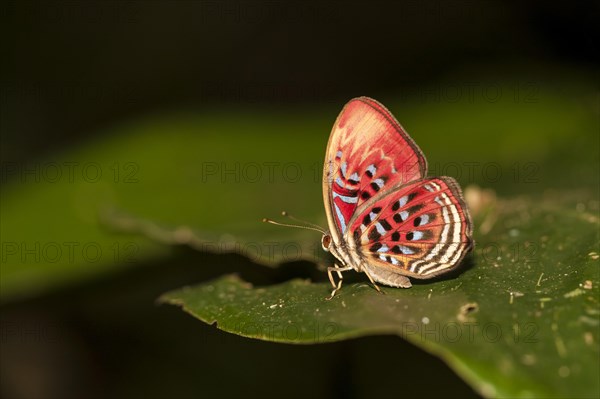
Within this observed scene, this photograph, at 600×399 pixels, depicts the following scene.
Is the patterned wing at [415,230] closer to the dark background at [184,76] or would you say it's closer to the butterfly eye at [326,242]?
the butterfly eye at [326,242]

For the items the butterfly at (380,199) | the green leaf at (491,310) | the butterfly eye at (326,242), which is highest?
the butterfly at (380,199)

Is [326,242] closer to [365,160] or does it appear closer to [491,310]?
[365,160]

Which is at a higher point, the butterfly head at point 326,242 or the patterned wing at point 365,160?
the patterned wing at point 365,160

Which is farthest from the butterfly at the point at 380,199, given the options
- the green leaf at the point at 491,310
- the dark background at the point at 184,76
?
the dark background at the point at 184,76

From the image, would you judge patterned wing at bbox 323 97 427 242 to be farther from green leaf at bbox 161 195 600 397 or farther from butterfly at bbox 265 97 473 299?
green leaf at bbox 161 195 600 397

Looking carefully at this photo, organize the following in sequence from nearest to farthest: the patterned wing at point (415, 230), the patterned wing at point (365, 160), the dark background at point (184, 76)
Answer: the patterned wing at point (415, 230)
the patterned wing at point (365, 160)
the dark background at point (184, 76)

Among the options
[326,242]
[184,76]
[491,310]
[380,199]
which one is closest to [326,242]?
[326,242]
